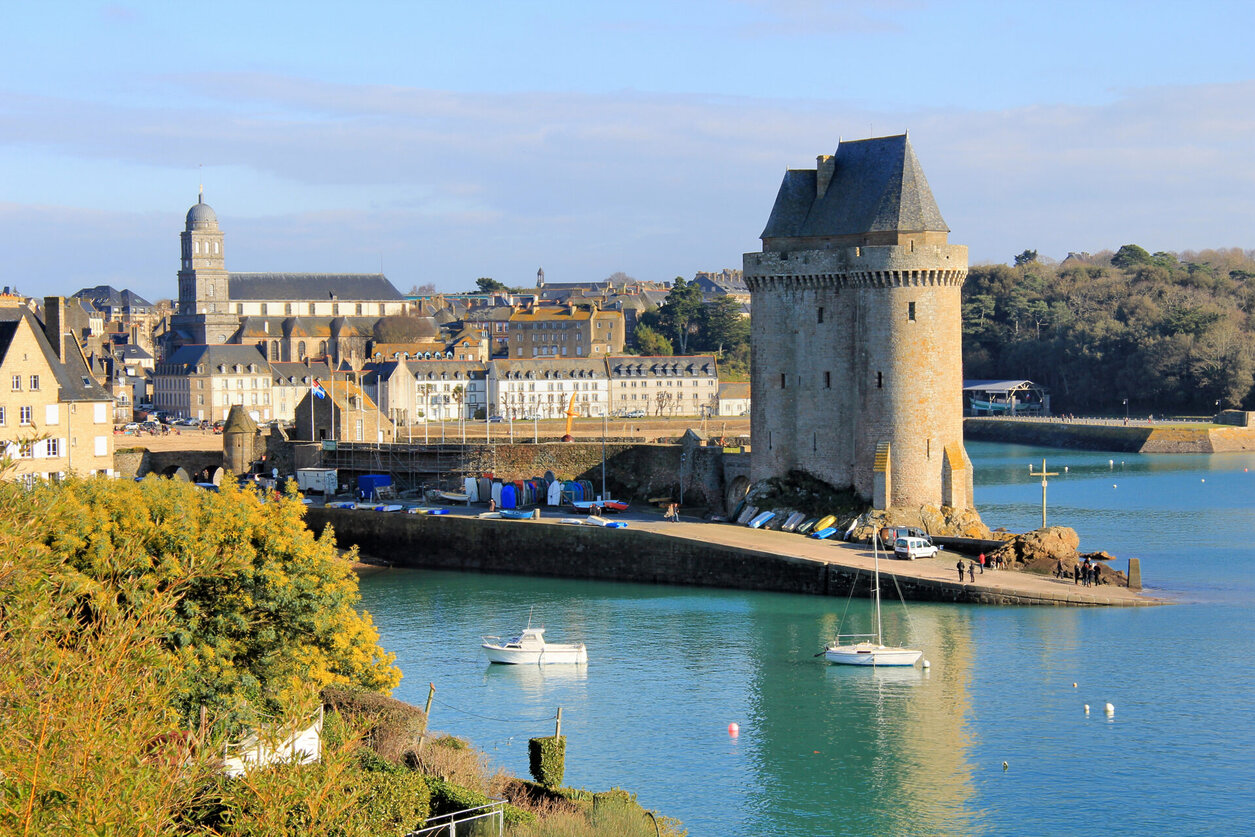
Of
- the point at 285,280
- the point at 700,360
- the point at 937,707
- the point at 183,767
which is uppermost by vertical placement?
the point at 285,280

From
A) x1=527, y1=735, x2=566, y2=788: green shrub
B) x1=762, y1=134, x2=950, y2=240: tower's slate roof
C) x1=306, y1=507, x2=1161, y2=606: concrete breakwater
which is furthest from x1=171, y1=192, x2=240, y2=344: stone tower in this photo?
x1=527, y1=735, x2=566, y2=788: green shrub

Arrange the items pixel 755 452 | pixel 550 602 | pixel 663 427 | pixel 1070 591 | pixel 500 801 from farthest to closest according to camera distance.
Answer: pixel 663 427 < pixel 755 452 < pixel 550 602 < pixel 1070 591 < pixel 500 801

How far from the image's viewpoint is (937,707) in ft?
84.1

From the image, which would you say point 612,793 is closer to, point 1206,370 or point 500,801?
point 500,801

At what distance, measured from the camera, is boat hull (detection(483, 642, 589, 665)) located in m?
29.1

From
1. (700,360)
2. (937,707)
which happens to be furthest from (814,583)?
(700,360)

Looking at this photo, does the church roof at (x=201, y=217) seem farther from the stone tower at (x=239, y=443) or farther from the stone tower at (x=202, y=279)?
the stone tower at (x=239, y=443)

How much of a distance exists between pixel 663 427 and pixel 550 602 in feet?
115

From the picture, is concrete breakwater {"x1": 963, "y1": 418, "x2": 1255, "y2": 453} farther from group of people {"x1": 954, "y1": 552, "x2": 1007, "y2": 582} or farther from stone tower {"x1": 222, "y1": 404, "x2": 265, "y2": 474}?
stone tower {"x1": 222, "y1": 404, "x2": 265, "y2": 474}

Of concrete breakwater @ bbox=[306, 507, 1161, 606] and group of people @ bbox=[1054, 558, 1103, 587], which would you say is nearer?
concrete breakwater @ bbox=[306, 507, 1161, 606]

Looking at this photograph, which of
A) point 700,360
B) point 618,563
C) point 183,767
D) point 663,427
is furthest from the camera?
point 700,360

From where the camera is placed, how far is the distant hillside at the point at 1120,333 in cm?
9000

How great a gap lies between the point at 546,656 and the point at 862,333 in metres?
14.4

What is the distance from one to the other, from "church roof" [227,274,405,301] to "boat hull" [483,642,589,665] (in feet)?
345
